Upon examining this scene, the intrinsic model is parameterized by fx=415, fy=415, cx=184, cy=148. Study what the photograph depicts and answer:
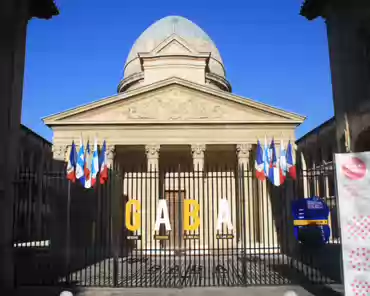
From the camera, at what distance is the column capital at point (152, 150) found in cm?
2609

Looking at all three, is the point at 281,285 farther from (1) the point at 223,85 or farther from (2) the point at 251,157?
(1) the point at 223,85

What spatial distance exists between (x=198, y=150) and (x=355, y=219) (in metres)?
21.4

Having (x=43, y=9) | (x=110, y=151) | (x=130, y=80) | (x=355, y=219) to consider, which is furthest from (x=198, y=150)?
(x=355, y=219)

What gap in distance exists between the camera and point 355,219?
4875 millimetres

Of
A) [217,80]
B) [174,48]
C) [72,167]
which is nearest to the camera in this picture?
[72,167]

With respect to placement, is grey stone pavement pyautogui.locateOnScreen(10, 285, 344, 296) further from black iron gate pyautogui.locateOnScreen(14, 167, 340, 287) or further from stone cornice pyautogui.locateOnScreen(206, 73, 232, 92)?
stone cornice pyautogui.locateOnScreen(206, 73, 232, 92)

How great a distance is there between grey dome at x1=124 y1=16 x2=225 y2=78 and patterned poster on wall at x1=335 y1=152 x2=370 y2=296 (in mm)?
37096

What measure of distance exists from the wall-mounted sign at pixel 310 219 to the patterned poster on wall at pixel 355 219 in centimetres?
697

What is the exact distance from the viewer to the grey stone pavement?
993 centimetres

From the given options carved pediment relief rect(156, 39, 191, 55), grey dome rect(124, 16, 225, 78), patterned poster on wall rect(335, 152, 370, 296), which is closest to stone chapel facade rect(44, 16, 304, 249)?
carved pediment relief rect(156, 39, 191, 55)

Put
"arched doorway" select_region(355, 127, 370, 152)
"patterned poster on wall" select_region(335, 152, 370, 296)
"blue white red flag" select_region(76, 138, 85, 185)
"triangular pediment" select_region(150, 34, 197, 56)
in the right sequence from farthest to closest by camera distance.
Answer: "triangular pediment" select_region(150, 34, 197, 56)
"blue white red flag" select_region(76, 138, 85, 185)
"arched doorway" select_region(355, 127, 370, 152)
"patterned poster on wall" select_region(335, 152, 370, 296)

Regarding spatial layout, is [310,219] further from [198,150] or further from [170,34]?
[170,34]

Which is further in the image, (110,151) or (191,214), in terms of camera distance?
(110,151)

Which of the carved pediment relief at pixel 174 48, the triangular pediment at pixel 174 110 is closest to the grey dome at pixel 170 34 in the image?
the carved pediment relief at pixel 174 48
